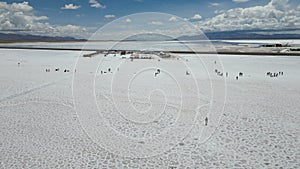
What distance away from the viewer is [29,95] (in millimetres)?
8680

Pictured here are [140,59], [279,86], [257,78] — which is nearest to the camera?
[279,86]

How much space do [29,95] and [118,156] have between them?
5.32 meters

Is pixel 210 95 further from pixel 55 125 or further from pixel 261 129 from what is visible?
pixel 55 125

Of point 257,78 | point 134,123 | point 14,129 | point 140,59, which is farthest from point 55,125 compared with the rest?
point 140,59

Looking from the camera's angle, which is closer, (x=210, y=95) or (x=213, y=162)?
(x=213, y=162)

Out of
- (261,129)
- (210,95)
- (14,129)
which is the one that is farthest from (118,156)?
(210,95)

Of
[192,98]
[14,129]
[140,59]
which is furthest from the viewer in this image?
[140,59]

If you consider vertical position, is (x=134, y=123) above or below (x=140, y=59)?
below

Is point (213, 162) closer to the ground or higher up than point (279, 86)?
closer to the ground

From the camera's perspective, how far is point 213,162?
14.5ft

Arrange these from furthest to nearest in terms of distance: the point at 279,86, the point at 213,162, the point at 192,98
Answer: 1. the point at 279,86
2. the point at 192,98
3. the point at 213,162

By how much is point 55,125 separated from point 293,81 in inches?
398

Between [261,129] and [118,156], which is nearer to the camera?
[118,156]

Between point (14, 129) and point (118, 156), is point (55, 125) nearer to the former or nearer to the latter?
point (14, 129)
